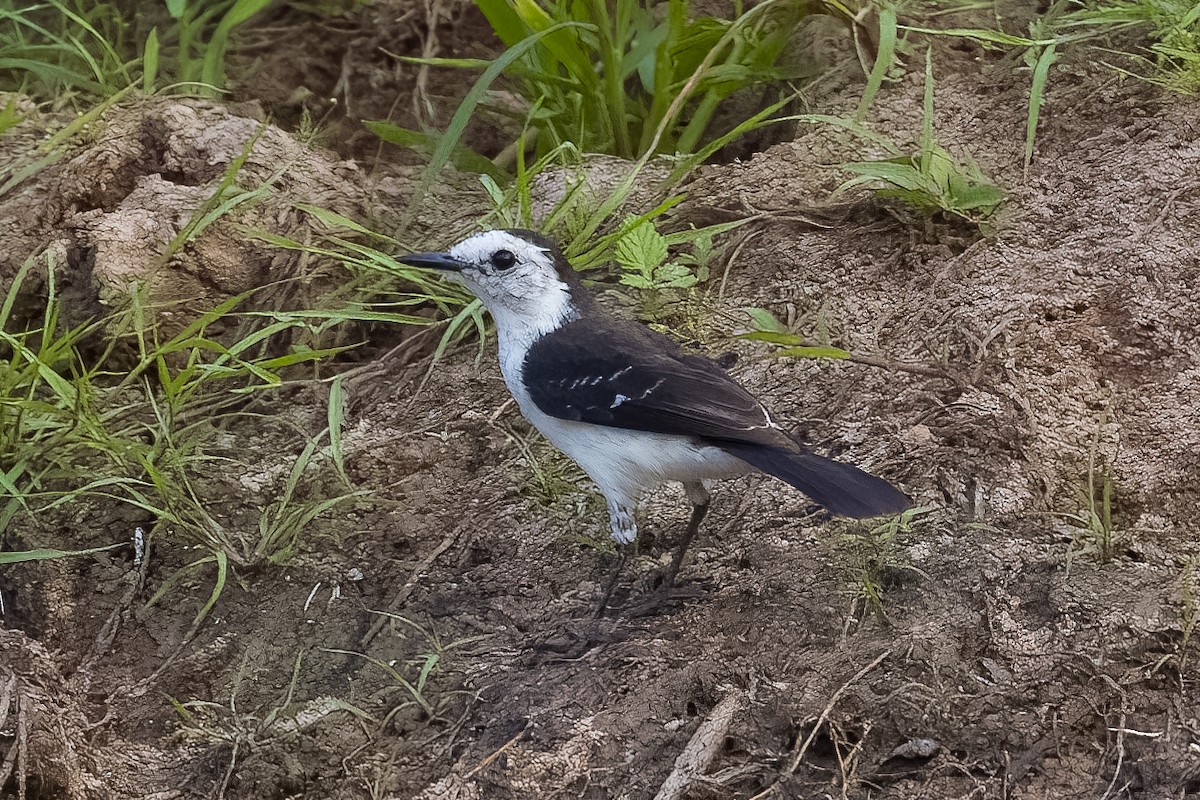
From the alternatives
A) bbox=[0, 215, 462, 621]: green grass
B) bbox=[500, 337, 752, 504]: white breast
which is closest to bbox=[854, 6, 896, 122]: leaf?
bbox=[0, 215, 462, 621]: green grass

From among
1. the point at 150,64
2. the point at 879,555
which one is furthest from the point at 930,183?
the point at 150,64

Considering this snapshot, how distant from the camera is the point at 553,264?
3891 mm

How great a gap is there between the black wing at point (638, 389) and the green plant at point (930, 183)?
1156mm

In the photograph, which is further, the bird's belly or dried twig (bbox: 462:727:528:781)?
the bird's belly

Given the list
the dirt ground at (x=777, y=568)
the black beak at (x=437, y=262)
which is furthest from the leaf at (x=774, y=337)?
the black beak at (x=437, y=262)

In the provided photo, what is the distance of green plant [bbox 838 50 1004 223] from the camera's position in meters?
4.33

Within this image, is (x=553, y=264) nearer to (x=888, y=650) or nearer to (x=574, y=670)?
(x=574, y=670)

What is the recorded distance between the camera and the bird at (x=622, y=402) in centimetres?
333

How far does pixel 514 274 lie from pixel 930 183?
5.10ft

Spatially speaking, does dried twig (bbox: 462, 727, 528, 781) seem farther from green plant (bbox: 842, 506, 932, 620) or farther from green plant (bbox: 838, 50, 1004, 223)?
green plant (bbox: 838, 50, 1004, 223)

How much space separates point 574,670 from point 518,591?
15.5 inches

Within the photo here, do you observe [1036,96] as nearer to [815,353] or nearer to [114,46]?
[815,353]

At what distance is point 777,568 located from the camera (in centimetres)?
357

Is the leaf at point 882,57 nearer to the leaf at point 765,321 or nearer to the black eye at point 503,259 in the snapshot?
the leaf at point 765,321
